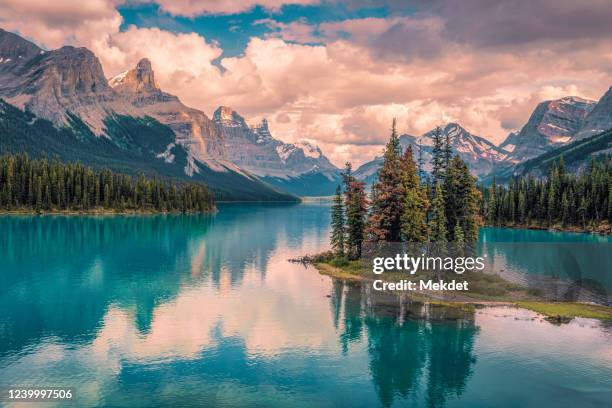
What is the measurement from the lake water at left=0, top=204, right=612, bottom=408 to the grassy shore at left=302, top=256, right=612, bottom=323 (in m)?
3.07

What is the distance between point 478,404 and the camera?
36.6 metres

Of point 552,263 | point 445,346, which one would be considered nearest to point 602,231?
point 552,263

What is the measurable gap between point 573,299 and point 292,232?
11936cm

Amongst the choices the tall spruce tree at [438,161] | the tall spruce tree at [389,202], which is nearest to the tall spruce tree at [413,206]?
the tall spruce tree at [389,202]

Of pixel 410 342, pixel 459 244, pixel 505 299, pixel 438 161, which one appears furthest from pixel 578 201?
pixel 410 342

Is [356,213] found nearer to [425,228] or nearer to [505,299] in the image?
[425,228]

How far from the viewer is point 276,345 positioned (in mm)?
49312

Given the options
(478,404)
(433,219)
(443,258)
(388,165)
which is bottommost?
(478,404)

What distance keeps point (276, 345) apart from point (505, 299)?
35.8m

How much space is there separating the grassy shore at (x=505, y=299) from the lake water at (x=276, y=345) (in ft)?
10.1

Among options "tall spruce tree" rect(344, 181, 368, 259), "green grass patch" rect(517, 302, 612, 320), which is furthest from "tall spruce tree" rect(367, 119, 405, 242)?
"green grass patch" rect(517, 302, 612, 320)

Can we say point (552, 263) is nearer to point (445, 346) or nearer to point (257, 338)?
point (445, 346)

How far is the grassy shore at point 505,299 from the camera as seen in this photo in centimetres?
5984

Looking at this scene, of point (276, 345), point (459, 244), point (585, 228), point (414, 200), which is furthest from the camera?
point (585, 228)
